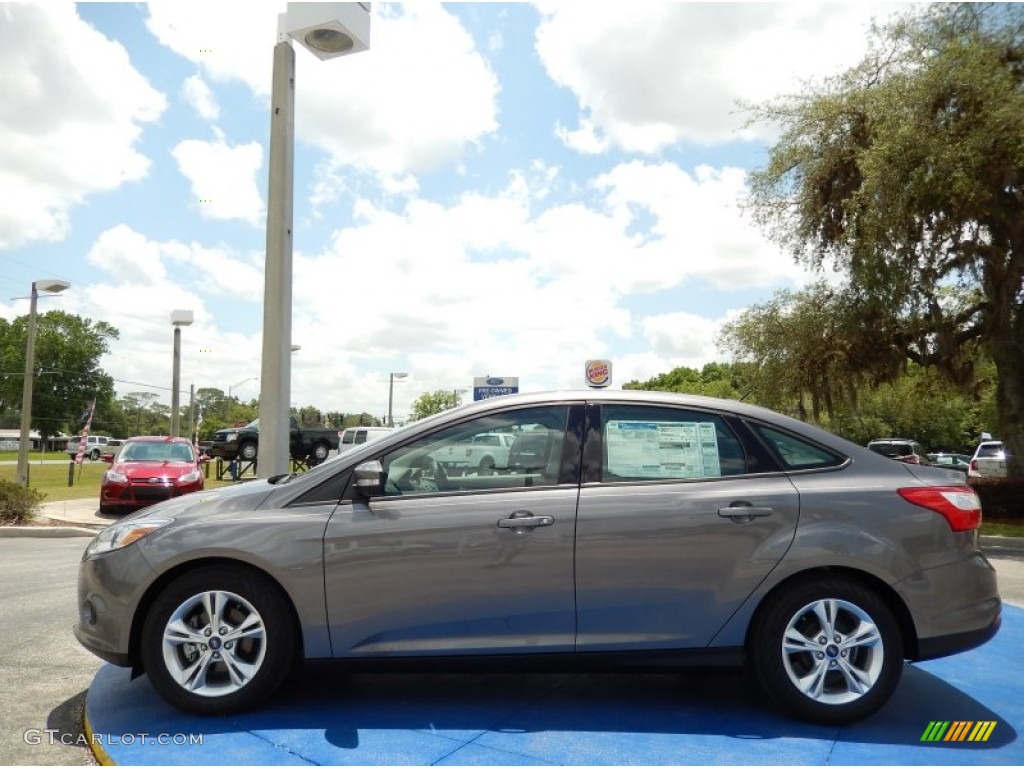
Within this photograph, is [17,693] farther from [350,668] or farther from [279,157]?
[279,157]

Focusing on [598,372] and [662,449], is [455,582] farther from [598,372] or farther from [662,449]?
[598,372]

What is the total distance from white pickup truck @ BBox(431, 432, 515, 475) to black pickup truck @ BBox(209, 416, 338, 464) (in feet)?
80.4

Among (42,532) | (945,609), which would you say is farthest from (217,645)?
(42,532)

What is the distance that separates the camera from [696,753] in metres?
3.48

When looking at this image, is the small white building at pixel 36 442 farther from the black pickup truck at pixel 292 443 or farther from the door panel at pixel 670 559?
the door panel at pixel 670 559

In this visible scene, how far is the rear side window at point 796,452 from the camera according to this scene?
13.3ft

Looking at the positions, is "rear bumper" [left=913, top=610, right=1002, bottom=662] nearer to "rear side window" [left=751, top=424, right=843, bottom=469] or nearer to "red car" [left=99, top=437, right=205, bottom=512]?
"rear side window" [left=751, top=424, right=843, bottom=469]

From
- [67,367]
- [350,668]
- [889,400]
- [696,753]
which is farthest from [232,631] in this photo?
[67,367]

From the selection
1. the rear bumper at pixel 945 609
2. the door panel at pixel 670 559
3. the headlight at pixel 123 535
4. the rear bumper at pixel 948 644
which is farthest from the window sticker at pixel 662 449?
the headlight at pixel 123 535

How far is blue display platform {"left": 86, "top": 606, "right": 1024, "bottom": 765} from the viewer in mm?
3439

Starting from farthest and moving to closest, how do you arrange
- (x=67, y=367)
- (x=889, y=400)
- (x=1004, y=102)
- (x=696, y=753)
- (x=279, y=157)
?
(x=67, y=367) < (x=889, y=400) < (x=1004, y=102) < (x=279, y=157) < (x=696, y=753)

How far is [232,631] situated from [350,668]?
59cm

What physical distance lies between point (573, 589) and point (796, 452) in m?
1.36

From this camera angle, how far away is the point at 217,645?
12.5 feet
